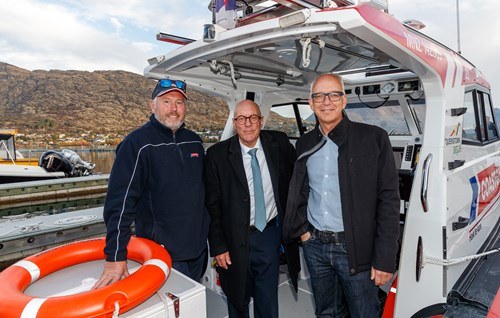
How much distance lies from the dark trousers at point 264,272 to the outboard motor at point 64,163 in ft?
48.1

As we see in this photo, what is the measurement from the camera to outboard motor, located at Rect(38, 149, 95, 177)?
14.3 meters

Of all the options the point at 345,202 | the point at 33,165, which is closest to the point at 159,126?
the point at 345,202

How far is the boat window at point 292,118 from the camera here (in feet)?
14.5

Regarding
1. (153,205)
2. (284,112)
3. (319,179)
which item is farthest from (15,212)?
(319,179)

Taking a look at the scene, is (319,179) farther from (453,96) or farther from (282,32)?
(453,96)

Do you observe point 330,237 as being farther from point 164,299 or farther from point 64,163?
point 64,163

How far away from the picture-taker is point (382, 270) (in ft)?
5.91

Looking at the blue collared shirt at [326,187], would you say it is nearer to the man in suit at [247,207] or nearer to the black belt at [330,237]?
the black belt at [330,237]

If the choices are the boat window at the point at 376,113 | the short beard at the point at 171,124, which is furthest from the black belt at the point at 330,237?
the boat window at the point at 376,113

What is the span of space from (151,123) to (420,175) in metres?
1.72

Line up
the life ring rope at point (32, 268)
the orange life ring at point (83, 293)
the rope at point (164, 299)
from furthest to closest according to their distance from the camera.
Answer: the life ring rope at point (32, 268), the rope at point (164, 299), the orange life ring at point (83, 293)

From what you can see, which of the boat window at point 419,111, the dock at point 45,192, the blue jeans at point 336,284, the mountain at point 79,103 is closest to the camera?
the blue jeans at point 336,284

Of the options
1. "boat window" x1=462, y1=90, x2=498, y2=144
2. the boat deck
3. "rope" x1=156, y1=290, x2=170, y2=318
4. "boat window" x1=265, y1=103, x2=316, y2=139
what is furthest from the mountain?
"rope" x1=156, y1=290, x2=170, y2=318

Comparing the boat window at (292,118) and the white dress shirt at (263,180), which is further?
the boat window at (292,118)
